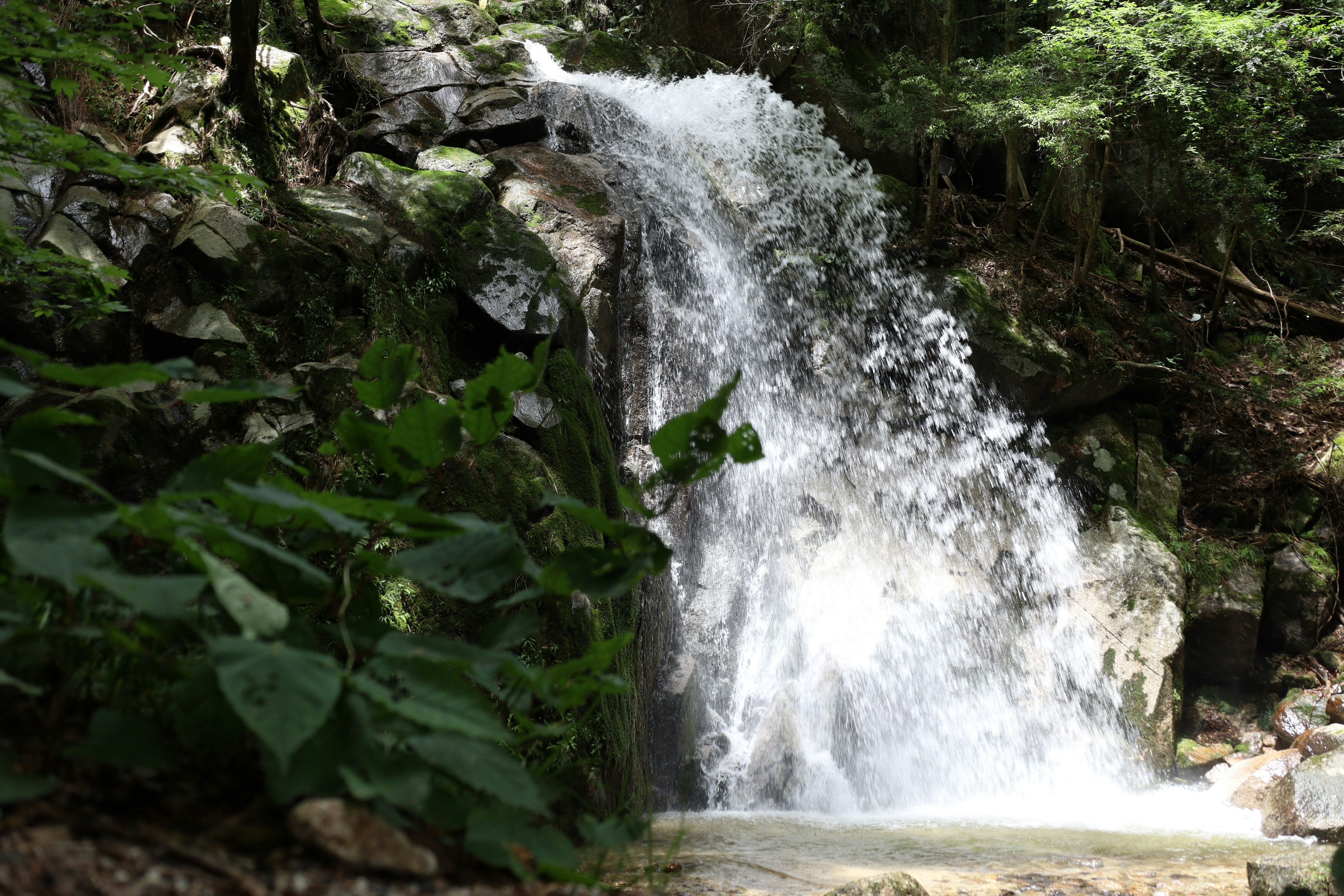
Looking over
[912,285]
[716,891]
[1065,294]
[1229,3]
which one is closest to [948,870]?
[716,891]

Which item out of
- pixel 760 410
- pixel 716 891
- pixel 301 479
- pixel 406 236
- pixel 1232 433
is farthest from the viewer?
pixel 1232 433

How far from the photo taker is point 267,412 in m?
3.70

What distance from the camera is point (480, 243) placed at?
17.2 feet

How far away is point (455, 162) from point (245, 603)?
681 centimetres

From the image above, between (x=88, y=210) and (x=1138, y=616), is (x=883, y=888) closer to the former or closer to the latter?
(x=88, y=210)

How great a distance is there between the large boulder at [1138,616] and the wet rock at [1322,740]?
0.96 m

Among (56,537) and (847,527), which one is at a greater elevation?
(847,527)

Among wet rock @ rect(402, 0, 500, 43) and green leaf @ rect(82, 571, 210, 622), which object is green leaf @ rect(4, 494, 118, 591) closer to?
green leaf @ rect(82, 571, 210, 622)

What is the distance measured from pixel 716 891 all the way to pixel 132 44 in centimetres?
504

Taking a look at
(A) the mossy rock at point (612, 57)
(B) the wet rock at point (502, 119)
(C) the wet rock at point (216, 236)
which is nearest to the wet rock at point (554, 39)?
(A) the mossy rock at point (612, 57)

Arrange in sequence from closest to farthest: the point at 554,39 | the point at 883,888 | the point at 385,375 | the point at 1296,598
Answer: the point at 385,375
the point at 883,888
the point at 1296,598
the point at 554,39

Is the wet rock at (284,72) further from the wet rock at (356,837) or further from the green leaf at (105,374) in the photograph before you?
the wet rock at (356,837)

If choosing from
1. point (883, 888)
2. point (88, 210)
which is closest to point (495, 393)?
point (883, 888)

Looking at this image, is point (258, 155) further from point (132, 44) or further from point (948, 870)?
point (948, 870)
